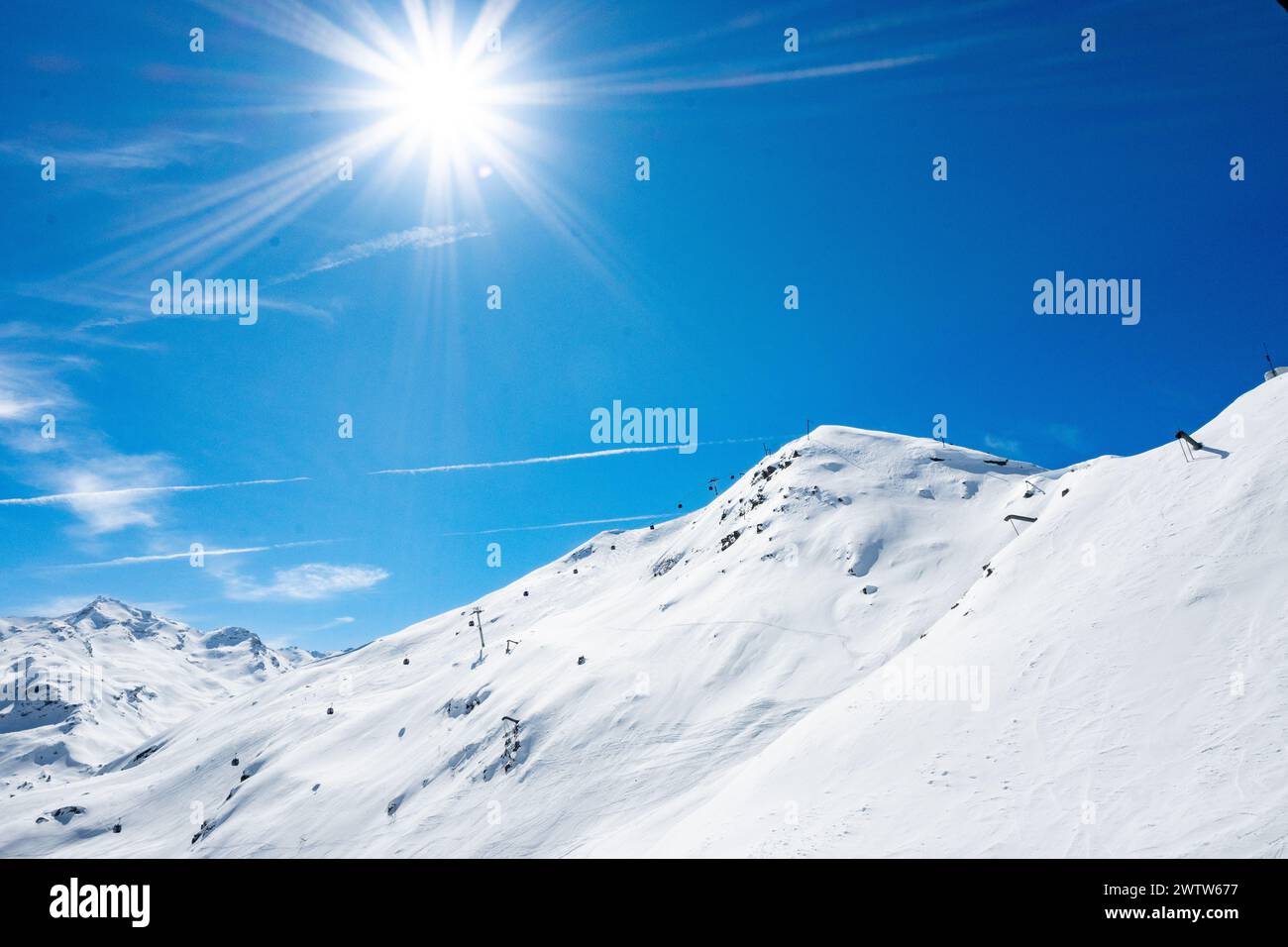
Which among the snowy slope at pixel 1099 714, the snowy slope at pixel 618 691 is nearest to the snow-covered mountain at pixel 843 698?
the snowy slope at pixel 1099 714

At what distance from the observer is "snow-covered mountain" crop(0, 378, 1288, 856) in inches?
632

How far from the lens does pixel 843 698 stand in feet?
94.7

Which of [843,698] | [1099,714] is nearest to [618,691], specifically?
[843,698]

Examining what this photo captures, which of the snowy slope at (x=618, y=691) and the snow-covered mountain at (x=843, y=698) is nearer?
the snow-covered mountain at (x=843, y=698)

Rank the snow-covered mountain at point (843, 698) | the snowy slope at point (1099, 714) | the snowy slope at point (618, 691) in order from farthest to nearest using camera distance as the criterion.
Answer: the snowy slope at point (618, 691) → the snow-covered mountain at point (843, 698) → the snowy slope at point (1099, 714)

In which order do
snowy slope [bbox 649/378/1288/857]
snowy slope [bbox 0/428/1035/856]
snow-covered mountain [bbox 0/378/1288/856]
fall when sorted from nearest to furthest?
snowy slope [bbox 649/378/1288/857] < snow-covered mountain [bbox 0/378/1288/856] < snowy slope [bbox 0/428/1035/856]

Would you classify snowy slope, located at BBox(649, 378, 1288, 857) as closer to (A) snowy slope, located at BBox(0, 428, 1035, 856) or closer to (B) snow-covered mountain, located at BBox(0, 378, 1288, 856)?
(B) snow-covered mountain, located at BBox(0, 378, 1288, 856)

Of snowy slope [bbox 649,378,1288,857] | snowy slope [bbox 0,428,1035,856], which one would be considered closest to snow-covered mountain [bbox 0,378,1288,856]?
snowy slope [bbox 649,378,1288,857]

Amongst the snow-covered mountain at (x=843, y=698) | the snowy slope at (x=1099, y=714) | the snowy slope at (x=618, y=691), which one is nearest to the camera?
the snowy slope at (x=1099, y=714)

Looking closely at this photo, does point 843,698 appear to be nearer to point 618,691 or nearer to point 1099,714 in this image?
point 1099,714

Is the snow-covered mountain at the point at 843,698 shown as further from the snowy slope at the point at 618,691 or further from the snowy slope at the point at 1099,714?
the snowy slope at the point at 618,691

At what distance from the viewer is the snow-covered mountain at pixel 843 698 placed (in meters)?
16.1
